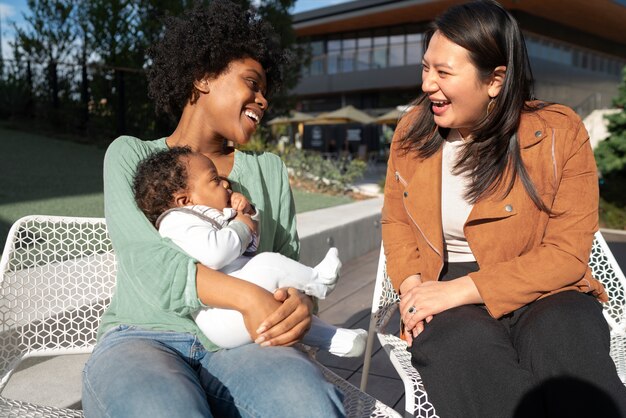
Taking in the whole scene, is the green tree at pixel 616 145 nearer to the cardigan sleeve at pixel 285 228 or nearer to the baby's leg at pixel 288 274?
the cardigan sleeve at pixel 285 228

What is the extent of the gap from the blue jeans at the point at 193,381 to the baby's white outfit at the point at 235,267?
0.09m

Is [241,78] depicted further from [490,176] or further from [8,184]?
[8,184]

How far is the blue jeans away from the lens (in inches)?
52.0

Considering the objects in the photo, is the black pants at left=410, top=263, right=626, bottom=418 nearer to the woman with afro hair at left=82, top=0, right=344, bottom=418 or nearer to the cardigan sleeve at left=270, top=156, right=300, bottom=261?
the woman with afro hair at left=82, top=0, right=344, bottom=418

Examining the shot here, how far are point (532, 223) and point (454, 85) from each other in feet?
1.79

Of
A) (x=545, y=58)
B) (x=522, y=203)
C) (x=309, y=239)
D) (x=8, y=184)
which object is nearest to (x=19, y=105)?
(x=8, y=184)

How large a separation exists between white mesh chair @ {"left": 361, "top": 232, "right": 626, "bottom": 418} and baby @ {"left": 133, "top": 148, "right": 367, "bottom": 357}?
0.22 metres

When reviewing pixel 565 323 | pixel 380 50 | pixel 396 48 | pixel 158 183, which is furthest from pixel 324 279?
pixel 380 50

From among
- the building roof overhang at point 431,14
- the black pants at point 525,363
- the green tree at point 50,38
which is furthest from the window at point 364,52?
the black pants at point 525,363

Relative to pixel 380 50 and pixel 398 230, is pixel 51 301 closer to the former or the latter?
pixel 398 230

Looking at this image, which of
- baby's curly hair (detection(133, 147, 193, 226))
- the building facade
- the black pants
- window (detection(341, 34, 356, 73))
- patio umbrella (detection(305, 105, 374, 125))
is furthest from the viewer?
window (detection(341, 34, 356, 73))

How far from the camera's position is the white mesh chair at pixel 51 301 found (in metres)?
1.79

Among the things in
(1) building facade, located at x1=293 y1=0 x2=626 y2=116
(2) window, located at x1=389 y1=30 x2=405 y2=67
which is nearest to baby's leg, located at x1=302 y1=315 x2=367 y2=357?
(1) building facade, located at x1=293 y1=0 x2=626 y2=116

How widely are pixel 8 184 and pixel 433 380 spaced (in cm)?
584
